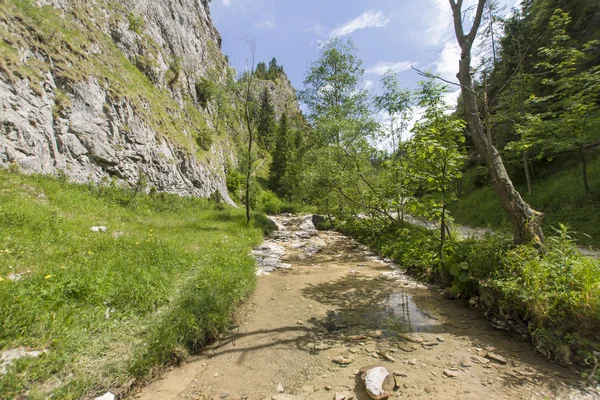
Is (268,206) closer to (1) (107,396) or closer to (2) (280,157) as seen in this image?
(2) (280,157)

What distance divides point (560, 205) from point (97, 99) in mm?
24624

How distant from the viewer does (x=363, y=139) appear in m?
12.6

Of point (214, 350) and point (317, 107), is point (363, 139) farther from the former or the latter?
point (214, 350)

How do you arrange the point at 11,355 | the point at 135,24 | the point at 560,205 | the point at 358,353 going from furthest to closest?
the point at 135,24 → the point at 560,205 → the point at 358,353 → the point at 11,355

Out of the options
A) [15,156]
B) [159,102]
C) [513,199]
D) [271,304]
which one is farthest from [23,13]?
[513,199]

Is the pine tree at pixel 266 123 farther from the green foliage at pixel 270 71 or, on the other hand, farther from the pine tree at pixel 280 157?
the green foliage at pixel 270 71

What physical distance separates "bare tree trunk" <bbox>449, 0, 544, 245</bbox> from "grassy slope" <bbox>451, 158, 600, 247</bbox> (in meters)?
1.92

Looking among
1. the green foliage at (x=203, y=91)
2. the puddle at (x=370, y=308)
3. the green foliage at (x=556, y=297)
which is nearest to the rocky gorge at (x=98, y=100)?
the green foliage at (x=203, y=91)

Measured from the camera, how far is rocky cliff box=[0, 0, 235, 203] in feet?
34.3

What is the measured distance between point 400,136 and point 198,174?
18444mm

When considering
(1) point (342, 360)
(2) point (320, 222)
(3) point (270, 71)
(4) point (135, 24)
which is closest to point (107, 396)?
(1) point (342, 360)

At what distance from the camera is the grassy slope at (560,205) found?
9781 millimetres

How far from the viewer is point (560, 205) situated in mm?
12039

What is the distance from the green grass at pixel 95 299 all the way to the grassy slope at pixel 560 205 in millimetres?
7537
